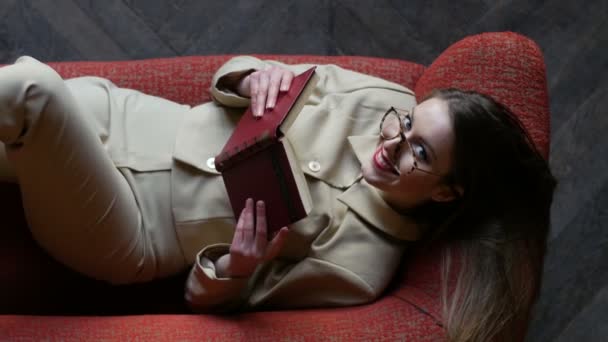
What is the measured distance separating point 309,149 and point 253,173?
21cm

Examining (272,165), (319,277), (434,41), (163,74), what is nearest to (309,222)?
(319,277)

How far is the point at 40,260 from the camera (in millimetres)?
1139

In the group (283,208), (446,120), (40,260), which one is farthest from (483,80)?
(40,260)

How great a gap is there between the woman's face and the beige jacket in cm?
9

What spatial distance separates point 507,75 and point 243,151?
551mm

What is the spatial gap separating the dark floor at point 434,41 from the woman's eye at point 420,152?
792 mm

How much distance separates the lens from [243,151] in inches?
37.2

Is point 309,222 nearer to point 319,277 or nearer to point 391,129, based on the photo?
point 319,277

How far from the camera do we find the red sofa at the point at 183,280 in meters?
0.99

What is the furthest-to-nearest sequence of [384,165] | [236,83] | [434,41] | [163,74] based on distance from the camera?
[434,41]
[163,74]
[236,83]
[384,165]

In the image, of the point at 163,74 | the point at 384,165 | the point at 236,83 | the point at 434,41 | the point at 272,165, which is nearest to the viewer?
the point at 272,165

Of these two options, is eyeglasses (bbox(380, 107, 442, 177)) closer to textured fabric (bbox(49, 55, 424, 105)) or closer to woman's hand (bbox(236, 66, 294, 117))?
woman's hand (bbox(236, 66, 294, 117))

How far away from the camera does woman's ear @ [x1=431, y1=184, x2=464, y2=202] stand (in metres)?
1.04

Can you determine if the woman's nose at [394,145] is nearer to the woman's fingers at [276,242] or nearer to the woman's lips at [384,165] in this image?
the woman's lips at [384,165]
